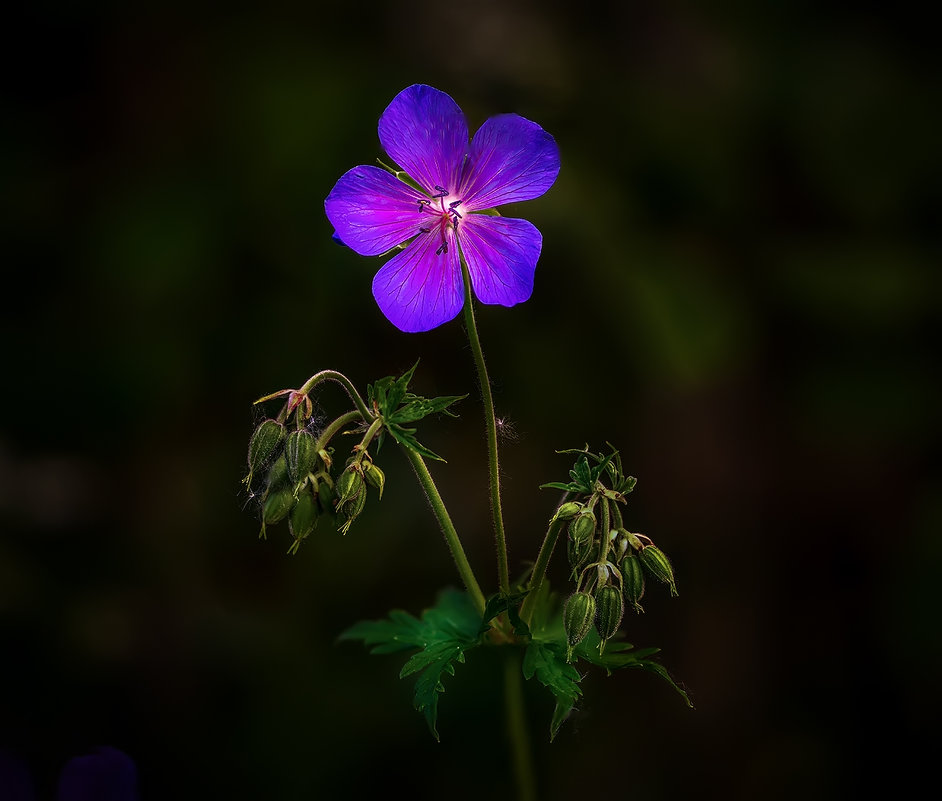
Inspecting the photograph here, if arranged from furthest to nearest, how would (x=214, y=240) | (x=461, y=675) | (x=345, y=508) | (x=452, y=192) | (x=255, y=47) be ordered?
1. (x=255, y=47)
2. (x=214, y=240)
3. (x=461, y=675)
4. (x=452, y=192)
5. (x=345, y=508)

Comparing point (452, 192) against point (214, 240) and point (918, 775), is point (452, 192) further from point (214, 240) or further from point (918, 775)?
point (918, 775)

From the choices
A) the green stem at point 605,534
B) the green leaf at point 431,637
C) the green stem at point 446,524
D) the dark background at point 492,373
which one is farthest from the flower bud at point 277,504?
the dark background at point 492,373

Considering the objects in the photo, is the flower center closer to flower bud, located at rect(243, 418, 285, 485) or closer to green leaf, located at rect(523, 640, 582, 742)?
flower bud, located at rect(243, 418, 285, 485)

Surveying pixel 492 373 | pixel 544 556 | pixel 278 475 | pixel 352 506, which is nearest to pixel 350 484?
pixel 352 506

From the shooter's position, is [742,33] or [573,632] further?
[742,33]

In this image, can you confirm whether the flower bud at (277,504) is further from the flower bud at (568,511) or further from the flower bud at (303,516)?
the flower bud at (568,511)

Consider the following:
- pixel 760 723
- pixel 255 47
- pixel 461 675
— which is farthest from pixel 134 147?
pixel 760 723

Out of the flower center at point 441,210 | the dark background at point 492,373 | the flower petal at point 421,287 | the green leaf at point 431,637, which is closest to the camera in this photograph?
the flower petal at point 421,287

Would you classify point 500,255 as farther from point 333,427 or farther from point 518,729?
point 518,729
